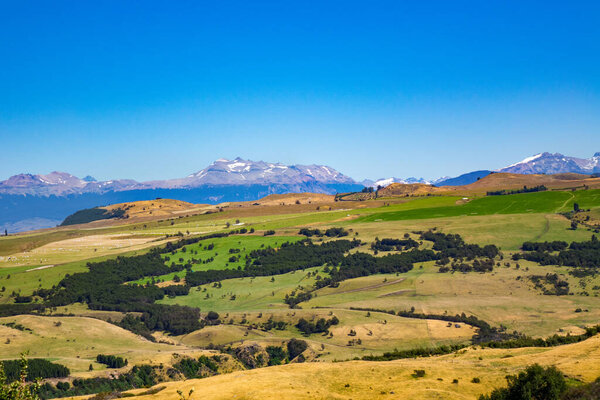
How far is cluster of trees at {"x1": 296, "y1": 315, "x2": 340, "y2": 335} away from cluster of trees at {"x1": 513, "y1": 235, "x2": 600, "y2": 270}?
6651cm

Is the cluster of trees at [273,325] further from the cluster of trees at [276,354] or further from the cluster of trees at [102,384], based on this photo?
the cluster of trees at [102,384]

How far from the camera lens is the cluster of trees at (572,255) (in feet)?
404

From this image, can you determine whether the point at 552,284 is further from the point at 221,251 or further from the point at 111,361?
the point at 221,251

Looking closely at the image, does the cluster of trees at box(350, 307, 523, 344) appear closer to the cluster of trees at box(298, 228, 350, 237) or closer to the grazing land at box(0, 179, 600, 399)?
the grazing land at box(0, 179, 600, 399)

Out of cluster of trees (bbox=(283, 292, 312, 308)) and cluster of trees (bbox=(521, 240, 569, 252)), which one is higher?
cluster of trees (bbox=(521, 240, 569, 252))

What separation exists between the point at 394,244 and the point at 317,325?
74.8 m

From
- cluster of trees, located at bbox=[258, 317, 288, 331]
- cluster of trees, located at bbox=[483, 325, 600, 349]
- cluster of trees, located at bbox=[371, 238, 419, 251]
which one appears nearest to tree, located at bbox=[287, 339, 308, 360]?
cluster of trees, located at bbox=[258, 317, 288, 331]

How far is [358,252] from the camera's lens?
15812 centimetres

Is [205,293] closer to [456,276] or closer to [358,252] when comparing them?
[358,252]

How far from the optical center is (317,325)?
308 ft

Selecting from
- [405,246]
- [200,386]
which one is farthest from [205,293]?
[200,386]

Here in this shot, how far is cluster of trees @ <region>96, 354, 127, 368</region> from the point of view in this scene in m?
68.8

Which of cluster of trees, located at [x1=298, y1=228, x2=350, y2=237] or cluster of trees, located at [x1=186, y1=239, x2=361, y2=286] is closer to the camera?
cluster of trees, located at [x1=186, y1=239, x2=361, y2=286]

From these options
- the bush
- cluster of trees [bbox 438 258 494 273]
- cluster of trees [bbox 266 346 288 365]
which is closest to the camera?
the bush
